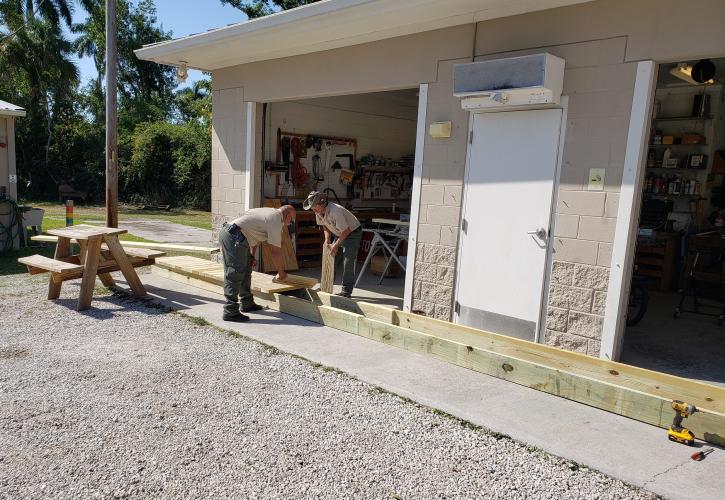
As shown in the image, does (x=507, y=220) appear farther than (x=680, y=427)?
Yes

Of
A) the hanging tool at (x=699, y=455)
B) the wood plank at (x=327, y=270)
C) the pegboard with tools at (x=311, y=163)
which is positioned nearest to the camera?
the hanging tool at (x=699, y=455)

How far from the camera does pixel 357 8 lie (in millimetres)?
5656

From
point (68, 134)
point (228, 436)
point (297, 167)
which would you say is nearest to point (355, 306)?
point (228, 436)

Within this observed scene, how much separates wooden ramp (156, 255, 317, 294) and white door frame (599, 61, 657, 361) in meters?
3.41

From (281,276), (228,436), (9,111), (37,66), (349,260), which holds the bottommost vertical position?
(228,436)

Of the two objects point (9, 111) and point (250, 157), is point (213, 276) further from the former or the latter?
point (9, 111)

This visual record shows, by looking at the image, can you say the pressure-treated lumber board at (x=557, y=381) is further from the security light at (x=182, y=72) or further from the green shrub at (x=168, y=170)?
the green shrub at (x=168, y=170)

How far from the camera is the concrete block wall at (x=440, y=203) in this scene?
5980 mm

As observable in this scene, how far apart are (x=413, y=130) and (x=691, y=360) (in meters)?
7.92

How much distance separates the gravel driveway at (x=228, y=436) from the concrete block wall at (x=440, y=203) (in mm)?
1880

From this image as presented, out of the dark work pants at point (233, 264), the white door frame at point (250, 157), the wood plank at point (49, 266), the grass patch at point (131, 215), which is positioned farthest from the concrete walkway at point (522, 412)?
the grass patch at point (131, 215)

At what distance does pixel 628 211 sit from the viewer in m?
4.78

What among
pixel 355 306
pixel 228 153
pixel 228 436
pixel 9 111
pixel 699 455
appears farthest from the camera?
pixel 9 111

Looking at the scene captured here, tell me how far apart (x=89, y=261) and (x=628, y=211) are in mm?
5797
